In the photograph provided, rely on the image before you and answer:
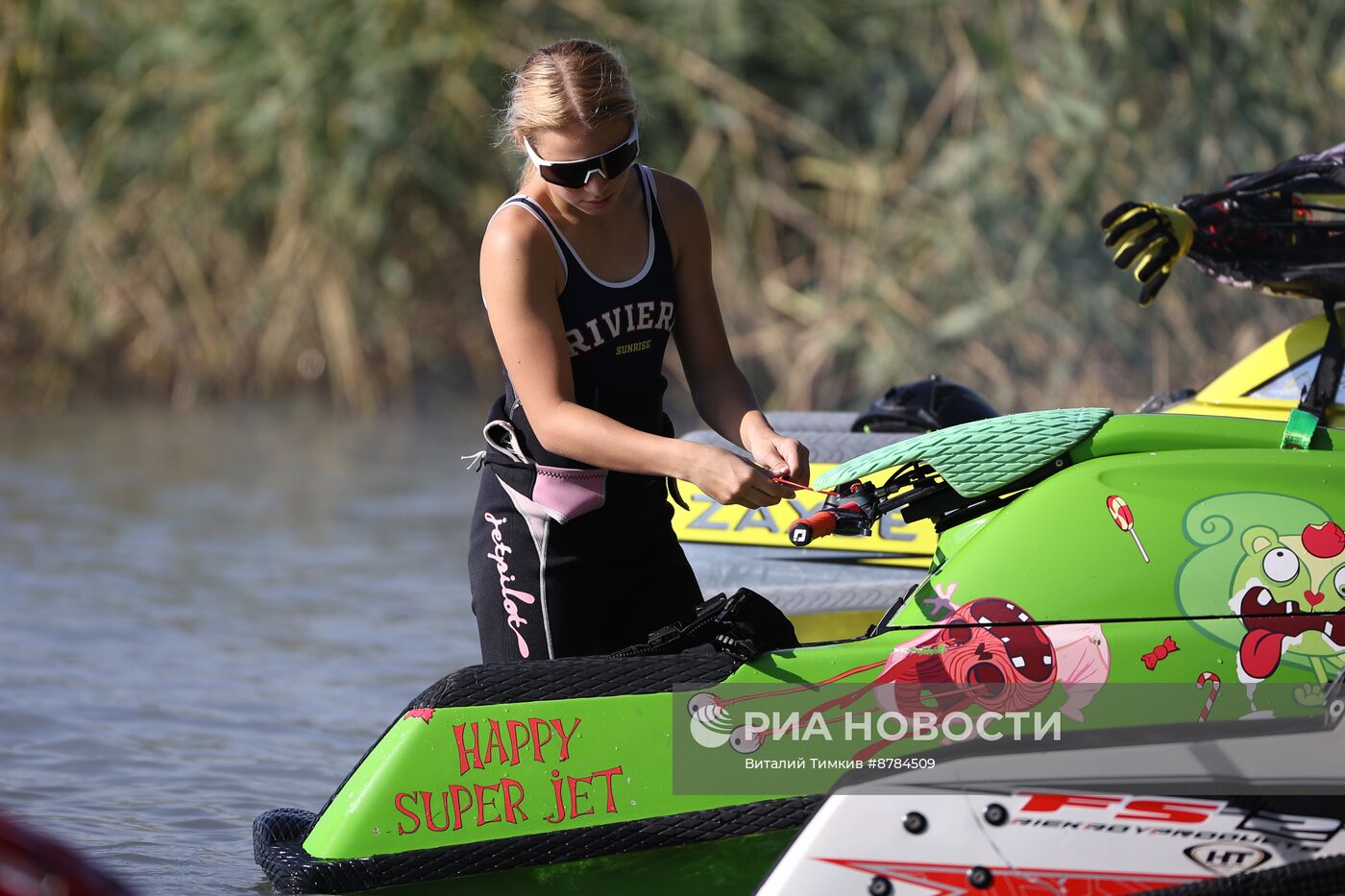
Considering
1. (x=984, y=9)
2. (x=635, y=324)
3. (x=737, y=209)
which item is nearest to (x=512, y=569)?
(x=635, y=324)

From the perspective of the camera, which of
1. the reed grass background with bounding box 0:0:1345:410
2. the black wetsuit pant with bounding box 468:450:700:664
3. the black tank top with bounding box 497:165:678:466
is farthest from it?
the reed grass background with bounding box 0:0:1345:410

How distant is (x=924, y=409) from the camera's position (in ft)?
16.2

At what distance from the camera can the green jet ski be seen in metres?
2.86

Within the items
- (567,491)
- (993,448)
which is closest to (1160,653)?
(993,448)

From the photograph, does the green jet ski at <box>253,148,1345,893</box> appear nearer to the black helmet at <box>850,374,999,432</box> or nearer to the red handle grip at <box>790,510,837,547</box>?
the red handle grip at <box>790,510,837,547</box>

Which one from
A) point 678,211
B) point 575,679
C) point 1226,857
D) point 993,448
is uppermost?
point 678,211

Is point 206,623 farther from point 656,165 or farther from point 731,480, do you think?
point 656,165

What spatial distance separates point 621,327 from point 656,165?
9607mm

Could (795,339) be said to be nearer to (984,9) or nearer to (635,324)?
(984,9)

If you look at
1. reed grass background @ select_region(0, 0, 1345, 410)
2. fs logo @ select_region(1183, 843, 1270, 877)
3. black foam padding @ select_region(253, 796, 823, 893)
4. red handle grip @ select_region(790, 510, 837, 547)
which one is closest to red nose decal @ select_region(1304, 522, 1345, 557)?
fs logo @ select_region(1183, 843, 1270, 877)

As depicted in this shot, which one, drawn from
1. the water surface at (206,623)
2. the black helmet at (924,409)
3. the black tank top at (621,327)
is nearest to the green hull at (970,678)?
the black tank top at (621,327)

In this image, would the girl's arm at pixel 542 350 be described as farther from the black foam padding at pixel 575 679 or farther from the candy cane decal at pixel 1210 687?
the candy cane decal at pixel 1210 687

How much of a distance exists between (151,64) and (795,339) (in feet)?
18.9

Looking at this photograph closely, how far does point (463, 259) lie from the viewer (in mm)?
14312
